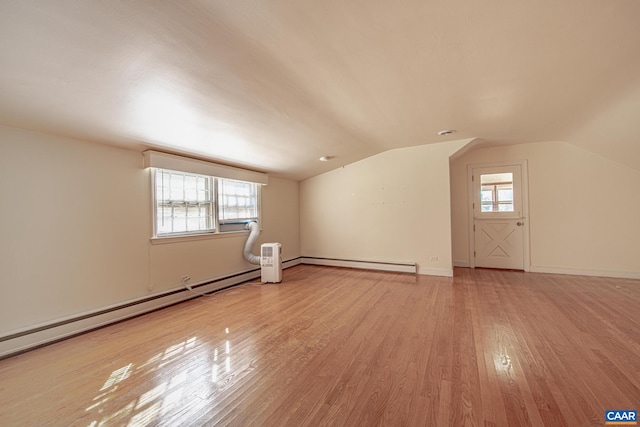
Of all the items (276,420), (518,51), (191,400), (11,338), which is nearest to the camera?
(276,420)

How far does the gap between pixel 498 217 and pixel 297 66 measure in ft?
17.5

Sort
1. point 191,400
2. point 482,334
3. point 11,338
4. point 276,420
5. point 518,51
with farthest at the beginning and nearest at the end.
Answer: point 482,334 → point 11,338 → point 518,51 → point 191,400 → point 276,420

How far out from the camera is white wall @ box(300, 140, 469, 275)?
484 cm

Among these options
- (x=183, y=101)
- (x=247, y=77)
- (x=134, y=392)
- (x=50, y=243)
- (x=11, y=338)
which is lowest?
A: (x=134, y=392)

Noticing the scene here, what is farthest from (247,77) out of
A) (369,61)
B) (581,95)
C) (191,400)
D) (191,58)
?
(581,95)

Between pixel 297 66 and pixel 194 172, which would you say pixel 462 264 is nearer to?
pixel 297 66

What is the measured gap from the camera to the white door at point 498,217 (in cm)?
512

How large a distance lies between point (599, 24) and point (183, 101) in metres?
3.53

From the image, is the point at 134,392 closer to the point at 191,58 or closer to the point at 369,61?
the point at 191,58

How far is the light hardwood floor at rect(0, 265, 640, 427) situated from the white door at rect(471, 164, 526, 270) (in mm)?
1746

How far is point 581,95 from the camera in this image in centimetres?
283

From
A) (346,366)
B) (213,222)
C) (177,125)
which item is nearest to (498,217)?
(346,366)

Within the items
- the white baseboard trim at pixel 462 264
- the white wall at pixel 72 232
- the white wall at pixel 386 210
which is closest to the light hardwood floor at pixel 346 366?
the white wall at pixel 72 232

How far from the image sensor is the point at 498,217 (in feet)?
17.3
